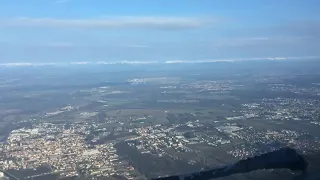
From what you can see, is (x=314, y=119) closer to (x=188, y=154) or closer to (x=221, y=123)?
(x=221, y=123)

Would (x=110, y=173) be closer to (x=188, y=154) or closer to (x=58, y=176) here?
(x=58, y=176)

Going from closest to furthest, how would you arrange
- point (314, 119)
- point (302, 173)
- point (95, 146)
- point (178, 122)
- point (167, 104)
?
point (302, 173), point (95, 146), point (314, 119), point (178, 122), point (167, 104)

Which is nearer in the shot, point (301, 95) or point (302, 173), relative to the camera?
point (302, 173)

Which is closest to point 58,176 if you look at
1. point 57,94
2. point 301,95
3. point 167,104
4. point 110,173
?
point 110,173

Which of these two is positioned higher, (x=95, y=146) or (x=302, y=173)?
(x=302, y=173)

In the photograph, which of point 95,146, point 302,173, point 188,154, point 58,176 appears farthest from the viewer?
point 95,146

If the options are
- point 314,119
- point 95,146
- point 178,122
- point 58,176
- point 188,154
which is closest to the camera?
point 58,176

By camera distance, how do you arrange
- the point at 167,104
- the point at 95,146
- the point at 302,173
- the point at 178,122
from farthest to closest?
the point at 167,104
the point at 178,122
the point at 95,146
the point at 302,173

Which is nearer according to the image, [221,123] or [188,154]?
[188,154]

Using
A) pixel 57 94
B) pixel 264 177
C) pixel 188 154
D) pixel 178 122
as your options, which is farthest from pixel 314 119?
pixel 57 94
